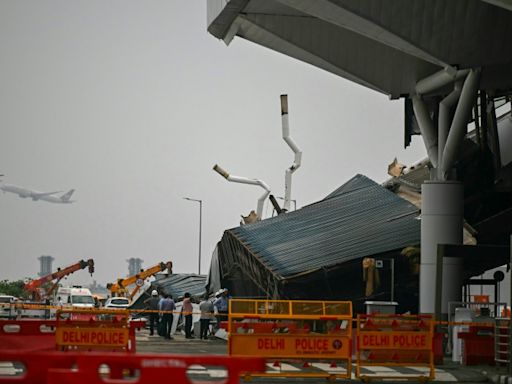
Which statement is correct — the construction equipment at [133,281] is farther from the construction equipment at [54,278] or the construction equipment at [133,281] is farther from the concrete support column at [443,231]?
the concrete support column at [443,231]

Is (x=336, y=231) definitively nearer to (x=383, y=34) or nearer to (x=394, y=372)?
(x=383, y=34)

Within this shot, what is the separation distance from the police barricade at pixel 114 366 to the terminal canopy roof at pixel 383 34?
78.2 feet

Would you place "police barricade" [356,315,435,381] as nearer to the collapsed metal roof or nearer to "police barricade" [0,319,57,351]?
"police barricade" [0,319,57,351]

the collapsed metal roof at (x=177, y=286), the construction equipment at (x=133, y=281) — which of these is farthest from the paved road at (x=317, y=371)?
the construction equipment at (x=133, y=281)

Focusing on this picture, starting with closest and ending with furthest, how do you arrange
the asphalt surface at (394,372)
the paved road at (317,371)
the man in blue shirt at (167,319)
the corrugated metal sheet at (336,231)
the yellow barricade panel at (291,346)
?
the yellow barricade panel at (291,346) < the paved road at (317,371) < the asphalt surface at (394,372) < the corrugated metal sheet at (336,231) < the man in blue shirt at (167,319)

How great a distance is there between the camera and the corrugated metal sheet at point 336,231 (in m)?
43.1

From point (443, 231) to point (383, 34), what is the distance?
7.11 m

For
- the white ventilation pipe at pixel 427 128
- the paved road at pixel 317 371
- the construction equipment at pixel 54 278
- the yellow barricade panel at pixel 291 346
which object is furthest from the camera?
the construction equipment at pixel 54 278

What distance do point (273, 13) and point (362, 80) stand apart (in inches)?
189

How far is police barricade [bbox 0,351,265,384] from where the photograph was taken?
9.54 m

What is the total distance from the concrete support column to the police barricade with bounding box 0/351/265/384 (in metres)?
30.8

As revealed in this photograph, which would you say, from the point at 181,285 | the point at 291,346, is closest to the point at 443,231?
the point at 291,346

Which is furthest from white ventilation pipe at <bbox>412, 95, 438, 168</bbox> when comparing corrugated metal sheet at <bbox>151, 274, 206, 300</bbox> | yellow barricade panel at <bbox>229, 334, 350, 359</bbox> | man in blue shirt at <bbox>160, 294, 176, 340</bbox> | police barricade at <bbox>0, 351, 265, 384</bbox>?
police barricade at <bbox>0, 351, 265, 384</bbox>

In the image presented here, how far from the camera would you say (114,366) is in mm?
9930
